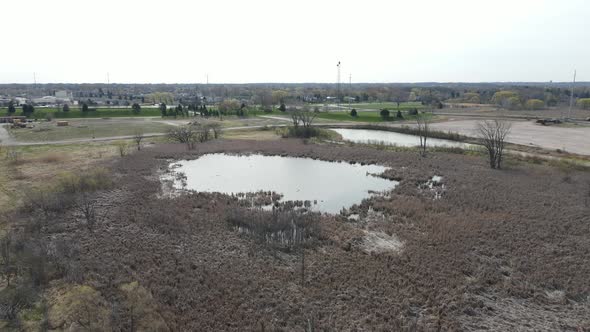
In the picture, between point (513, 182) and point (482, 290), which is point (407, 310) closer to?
point (482, 290)

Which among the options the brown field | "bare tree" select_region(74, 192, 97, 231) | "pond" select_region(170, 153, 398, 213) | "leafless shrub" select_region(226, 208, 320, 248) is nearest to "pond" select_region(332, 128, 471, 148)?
"pond" select_region(170, 153, 398, 213)

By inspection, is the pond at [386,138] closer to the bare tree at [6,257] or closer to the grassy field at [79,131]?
the grassy field at [79,131]

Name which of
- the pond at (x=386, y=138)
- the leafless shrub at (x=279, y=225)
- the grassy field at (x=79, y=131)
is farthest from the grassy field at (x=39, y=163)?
the pond at (x=386, y=138)

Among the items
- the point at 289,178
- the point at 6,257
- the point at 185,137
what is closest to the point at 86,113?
the point at 185,137

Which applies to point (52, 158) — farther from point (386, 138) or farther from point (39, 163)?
point (386, 138)

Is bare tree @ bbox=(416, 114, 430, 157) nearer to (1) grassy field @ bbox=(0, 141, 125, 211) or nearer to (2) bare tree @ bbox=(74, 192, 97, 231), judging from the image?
(2) bare tree @ bbox=(74, 192, 97, 231)

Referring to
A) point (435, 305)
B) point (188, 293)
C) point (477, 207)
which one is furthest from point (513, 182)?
point (188, 293)
